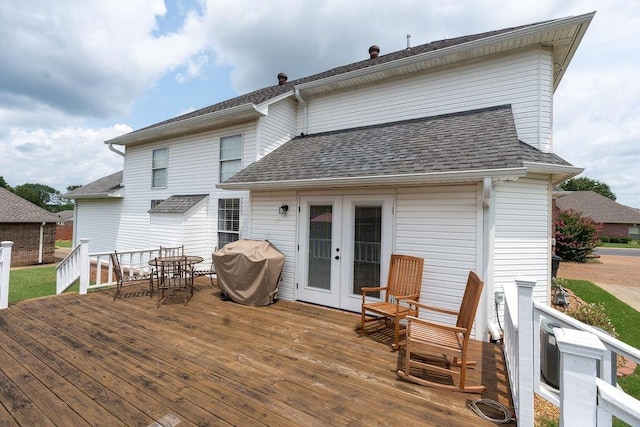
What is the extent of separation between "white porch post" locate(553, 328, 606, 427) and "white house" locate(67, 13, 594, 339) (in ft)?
10.2

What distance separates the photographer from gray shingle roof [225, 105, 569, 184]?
177 inches

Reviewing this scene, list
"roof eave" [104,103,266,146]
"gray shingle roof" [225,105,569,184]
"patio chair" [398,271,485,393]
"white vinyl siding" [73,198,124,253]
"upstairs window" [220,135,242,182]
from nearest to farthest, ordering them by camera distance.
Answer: "patio chair" [398,271,485,393], "gray shingle roof" [225,105,569,184], "roof eave" [104,103,266,146], "upstairs window" [220,135,242,182], "white vinyl siding" [73,198,124,253]

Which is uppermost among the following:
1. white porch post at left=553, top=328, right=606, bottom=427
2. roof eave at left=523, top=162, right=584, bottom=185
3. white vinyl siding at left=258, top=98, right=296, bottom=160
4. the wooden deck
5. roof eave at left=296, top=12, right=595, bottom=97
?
roof eave at left=296, top=12, right=595, bottom=97

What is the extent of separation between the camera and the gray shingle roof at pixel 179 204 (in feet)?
26.6

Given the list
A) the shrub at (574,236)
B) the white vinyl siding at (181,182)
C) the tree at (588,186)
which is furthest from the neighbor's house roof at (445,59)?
the tree at (588,186)

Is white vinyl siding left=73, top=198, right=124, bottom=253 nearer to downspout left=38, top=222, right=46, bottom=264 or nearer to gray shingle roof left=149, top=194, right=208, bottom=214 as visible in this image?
gray shingle roof left=149, top=194, right=208, bottom=214

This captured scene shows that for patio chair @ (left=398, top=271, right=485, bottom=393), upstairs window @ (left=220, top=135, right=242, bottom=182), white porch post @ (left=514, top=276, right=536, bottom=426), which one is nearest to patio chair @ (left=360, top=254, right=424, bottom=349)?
patio chair @ (left=398, top=271, right=485, bottom=393)

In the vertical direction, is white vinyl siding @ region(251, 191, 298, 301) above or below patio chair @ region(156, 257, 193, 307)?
above

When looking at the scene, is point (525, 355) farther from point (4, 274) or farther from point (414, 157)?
point (4, 274)

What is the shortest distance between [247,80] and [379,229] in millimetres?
11213

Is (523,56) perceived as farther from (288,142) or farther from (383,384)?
(383,384)

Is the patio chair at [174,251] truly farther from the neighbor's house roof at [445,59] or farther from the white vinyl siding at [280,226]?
the neighbor's house roof at [445,59]

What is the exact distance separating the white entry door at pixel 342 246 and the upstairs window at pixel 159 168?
6.46 meters

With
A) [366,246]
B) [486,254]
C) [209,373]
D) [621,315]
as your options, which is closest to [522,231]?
[486,254]
